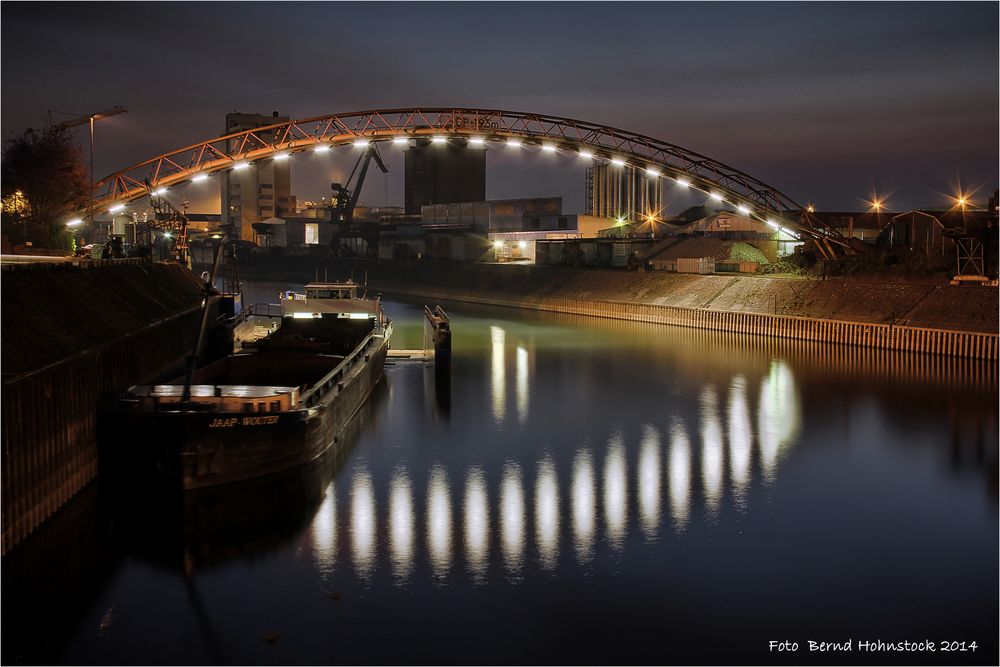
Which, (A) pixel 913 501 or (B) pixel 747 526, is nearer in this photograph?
(B) pixel 747 526

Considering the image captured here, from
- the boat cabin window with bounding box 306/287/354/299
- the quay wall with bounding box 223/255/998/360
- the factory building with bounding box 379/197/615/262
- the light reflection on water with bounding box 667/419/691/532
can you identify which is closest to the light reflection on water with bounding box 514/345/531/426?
the light reflection on water with bounding box 667/419/691/532

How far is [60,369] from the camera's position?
13.3 metres

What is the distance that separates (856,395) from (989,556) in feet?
44.9

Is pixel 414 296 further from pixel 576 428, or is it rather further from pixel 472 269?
pixel 576 428

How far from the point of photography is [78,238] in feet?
140

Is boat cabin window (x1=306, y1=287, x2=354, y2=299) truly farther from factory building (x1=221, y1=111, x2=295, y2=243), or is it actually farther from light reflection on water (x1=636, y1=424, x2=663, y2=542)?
factory building (x1=221, y1=111, x2=295, y2=243)

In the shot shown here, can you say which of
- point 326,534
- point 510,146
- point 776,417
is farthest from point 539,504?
point 510,146

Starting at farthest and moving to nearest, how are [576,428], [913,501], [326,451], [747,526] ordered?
[576,428], [326,451], [913,501], [747,526]

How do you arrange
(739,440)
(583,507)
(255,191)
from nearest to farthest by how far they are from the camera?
(583,507) → (739,440) → (255,191)

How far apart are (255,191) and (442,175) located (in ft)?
107

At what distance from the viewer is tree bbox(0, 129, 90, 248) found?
36.1m

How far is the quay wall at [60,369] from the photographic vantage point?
39.0 ft

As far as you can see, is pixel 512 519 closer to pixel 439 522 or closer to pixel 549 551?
pixel 439 522

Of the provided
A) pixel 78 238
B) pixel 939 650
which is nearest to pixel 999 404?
pixel 939 650
